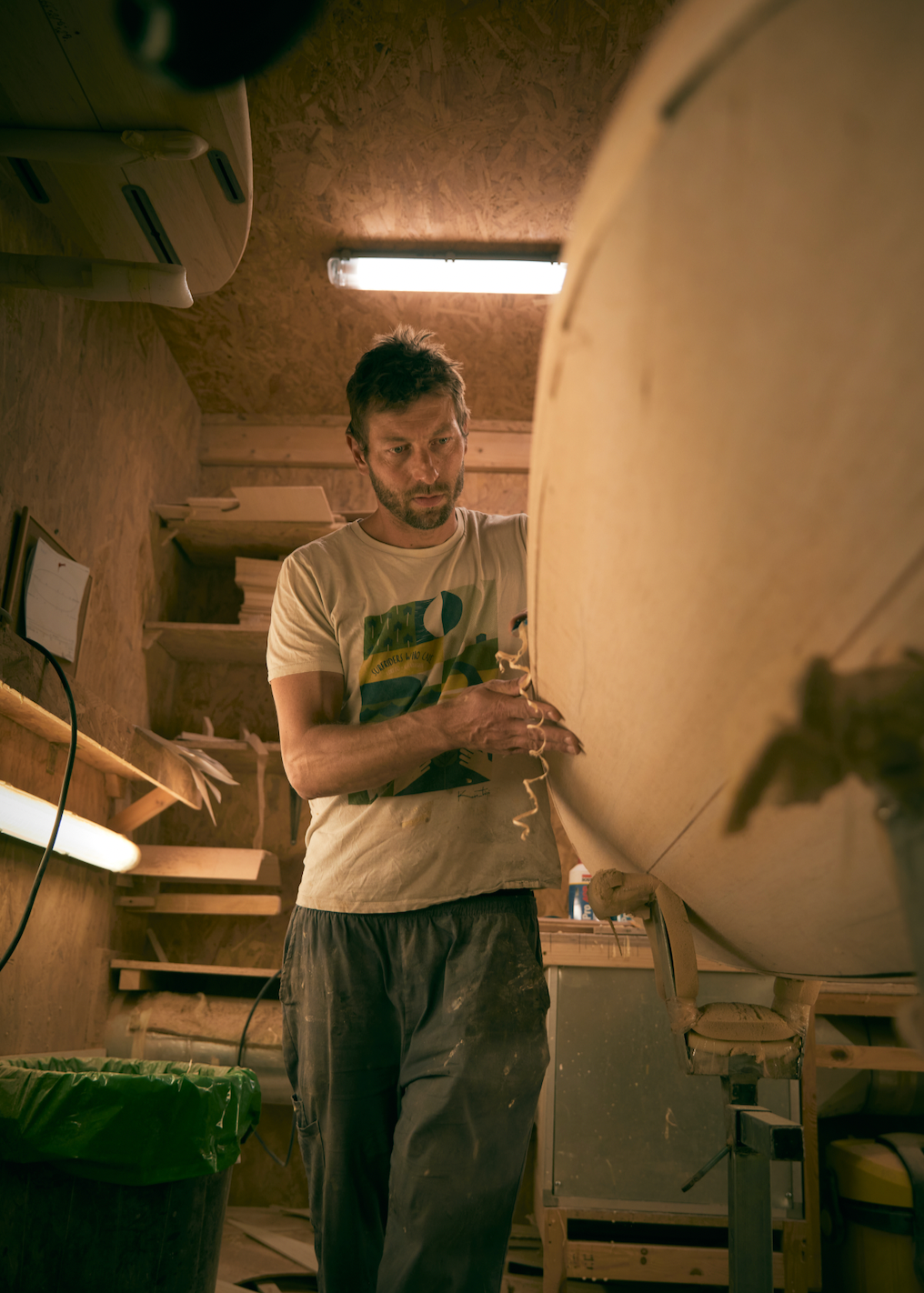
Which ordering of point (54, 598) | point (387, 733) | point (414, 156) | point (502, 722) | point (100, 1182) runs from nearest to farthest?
point (502, 722) → point (387, 733) → point (100, 1182) → point (54, 598) → point (414, 156)

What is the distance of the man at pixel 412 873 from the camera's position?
1040mm

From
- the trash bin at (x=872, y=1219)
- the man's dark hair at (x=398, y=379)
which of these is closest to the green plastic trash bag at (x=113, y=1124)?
the man's dark hair at (x=398, y=379)

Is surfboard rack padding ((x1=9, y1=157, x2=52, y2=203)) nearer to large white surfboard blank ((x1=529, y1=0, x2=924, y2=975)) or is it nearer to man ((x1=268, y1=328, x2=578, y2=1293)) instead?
man ((x1=268, y1=328, x2=578, y2=1293))

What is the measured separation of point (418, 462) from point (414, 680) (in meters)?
0.37

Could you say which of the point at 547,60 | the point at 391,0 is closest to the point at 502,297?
the point at 547,60

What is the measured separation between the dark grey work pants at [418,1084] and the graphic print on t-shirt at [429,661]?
18 centimetres

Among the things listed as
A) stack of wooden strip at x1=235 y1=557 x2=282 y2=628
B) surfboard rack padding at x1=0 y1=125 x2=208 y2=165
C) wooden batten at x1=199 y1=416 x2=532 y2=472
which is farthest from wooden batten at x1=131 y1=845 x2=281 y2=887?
surfboard rack padding at x1=0 y1=125 x2=208 y2=165

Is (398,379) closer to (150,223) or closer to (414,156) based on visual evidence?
(150,223)

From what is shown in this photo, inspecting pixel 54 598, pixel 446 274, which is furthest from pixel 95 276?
pixel 446 274

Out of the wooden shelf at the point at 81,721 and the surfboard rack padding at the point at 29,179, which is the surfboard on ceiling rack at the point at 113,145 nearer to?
the surfboard rack padding at the point at 29,179

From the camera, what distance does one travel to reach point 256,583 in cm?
311

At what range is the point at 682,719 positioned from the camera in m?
0.56

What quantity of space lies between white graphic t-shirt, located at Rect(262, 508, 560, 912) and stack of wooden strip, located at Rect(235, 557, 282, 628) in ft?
5.74

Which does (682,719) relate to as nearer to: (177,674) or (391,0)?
(391,0)
